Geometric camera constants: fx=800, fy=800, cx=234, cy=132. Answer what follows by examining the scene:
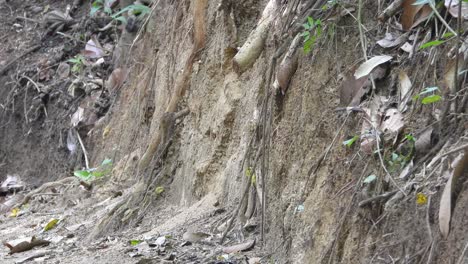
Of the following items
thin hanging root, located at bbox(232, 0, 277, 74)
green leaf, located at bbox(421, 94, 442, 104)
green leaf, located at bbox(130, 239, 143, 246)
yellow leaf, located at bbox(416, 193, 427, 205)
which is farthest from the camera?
thin hanging root, located at bbox(232, 0, 277, 74)

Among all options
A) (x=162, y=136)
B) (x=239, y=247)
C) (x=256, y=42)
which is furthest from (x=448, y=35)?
(x=162, y=136)

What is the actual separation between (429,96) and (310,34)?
1.14m

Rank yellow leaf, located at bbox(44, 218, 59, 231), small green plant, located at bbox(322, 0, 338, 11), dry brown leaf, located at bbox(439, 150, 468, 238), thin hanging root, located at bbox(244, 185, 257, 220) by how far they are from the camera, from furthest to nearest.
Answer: yellow leaf, located at bbox(44, 218, 59, 231) < thin hanging root, located at bbox(244, 185, 257, 220) < small green plant, located at bbox(322, 0, 338, 11) < dry brown leaf, located at bbox(439, 150, 468, 238)

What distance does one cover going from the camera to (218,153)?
18.0 ft

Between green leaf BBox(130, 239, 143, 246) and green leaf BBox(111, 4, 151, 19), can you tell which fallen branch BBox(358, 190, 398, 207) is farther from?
green leaf BBox(111, 4, 151, 19)

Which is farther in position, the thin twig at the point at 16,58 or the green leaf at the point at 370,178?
the thin twig at the point at 16,58

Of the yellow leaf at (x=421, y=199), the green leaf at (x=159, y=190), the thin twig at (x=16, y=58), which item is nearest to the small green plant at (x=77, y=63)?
the thin twig at (x=16, y=58)

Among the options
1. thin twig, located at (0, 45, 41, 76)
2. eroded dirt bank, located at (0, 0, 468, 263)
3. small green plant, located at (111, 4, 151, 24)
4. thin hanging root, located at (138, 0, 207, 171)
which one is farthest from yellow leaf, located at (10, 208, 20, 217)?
thin twig, located at (0, 45, 41, 76)

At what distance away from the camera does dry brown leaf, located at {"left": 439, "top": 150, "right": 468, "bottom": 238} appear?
105 inches

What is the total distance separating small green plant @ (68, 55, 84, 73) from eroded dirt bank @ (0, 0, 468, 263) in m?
0.90

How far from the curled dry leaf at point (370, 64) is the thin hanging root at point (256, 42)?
144 cm

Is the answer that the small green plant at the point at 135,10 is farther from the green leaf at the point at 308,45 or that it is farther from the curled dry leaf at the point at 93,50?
the green leaf at the point at 308,45

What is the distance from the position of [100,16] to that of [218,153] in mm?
5289

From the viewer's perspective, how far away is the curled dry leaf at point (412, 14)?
360 cm
